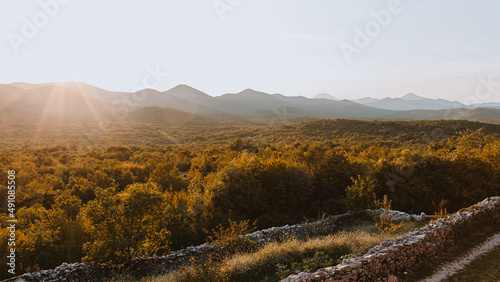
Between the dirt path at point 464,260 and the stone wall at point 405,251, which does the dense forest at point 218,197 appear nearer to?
the stone wall at point 405,251

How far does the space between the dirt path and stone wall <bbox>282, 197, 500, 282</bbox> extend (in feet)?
1.90

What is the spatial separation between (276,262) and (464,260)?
6.65 m

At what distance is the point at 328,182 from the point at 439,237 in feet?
31.0

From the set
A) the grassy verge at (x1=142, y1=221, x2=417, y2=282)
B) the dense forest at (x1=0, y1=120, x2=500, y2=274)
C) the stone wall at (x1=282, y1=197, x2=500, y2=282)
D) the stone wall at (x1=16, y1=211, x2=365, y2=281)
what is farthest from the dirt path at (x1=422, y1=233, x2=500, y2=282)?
the stone wall at (x1=16, y1=211, x2=365, y2=281)

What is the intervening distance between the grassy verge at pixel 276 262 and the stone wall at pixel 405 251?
3.00ft

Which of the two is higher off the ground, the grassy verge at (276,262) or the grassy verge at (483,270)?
the grassy verge at (483,270)

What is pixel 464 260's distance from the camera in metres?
9.51

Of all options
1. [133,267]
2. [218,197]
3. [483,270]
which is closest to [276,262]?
[133,267]

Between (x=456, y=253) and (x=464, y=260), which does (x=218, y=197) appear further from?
(x=464, y=260)

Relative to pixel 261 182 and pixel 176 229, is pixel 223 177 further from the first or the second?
pixel 176 229

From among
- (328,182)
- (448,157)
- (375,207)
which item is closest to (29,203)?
(328,182)

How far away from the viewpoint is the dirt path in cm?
852

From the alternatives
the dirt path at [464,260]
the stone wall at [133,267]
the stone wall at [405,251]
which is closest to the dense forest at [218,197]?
the stone wall at [133,267]

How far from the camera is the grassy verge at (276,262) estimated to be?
8438mm
